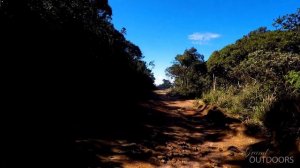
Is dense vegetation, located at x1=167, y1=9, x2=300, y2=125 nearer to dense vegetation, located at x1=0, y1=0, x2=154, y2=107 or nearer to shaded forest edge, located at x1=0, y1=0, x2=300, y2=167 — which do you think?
shaded forest edge, located at x1=0, y1=0, x2=300, y2=167

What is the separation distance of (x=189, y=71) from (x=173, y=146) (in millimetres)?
21708

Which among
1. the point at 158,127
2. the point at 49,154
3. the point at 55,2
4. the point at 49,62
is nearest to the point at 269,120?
the point at 158,127

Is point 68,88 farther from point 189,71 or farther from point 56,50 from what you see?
point 189,71

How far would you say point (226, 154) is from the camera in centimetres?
659

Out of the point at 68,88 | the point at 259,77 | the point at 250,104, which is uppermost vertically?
the point at 259,77

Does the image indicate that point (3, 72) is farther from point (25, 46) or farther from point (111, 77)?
point (111, 77)

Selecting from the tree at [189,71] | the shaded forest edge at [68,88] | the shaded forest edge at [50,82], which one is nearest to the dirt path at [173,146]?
the shaded forest edge at [68,88]

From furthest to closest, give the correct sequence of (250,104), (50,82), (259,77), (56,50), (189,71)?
(189,71)
(259,77)
(250,104)
(56,50)
(50,82)

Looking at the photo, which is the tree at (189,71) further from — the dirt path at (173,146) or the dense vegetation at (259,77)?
the dirt path at (173,146)

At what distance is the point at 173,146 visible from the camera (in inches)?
287

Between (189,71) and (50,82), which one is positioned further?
(189,71)

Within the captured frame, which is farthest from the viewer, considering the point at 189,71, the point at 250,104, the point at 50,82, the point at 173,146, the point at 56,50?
the point at 189,71

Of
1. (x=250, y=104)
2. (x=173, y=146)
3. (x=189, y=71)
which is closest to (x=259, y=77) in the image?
(x=250, y=104)

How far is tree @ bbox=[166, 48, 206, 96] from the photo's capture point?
24.3 metres
